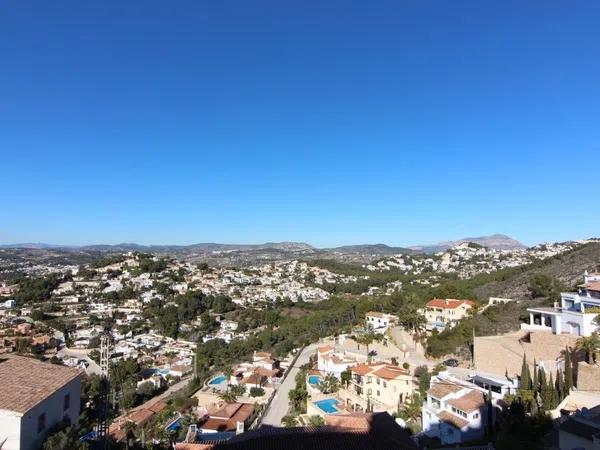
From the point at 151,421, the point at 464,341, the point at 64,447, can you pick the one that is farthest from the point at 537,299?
the point at 64,447

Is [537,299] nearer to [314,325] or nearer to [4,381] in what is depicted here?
[314,325]

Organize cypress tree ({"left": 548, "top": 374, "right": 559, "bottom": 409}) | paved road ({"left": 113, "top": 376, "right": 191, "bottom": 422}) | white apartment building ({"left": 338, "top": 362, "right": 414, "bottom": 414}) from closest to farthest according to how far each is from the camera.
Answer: cypress tree ({"left": 548, "top": 374, "right": 559, "bottom": 409}) → white apartment building ({"left": 338, "top": 362, "right": 414, "bottom": 414}) → paved road ({"left": 113, "top": 376, "right": 191, "bottom": 422})

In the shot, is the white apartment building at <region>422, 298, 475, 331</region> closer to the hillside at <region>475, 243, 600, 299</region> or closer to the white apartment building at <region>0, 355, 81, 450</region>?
the hillside at <region>475, 243, 600, 299</region>

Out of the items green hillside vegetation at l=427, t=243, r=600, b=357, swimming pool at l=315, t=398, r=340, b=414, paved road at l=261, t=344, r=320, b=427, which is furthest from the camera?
green hillside vegetation at l=427, t=243, r=600, b=357

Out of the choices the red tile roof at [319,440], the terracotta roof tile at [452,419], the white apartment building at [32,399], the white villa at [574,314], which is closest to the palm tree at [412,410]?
the terracotta roof tile at [452,419]

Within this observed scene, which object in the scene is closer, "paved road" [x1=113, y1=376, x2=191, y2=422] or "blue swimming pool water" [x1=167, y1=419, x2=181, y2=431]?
"blue swimming pool water" [x1=167, y1=419, x2=181, y2=431]

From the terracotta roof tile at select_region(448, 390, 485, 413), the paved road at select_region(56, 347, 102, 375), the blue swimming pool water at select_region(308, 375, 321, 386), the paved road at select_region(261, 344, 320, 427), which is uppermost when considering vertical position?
the terracotta roof tile at select_region(448, 390, 485, 413)

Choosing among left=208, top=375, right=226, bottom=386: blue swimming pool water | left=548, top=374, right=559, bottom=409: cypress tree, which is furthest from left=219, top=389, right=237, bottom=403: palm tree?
left=548, top=374, right=559, bottom=409: cypress tree
